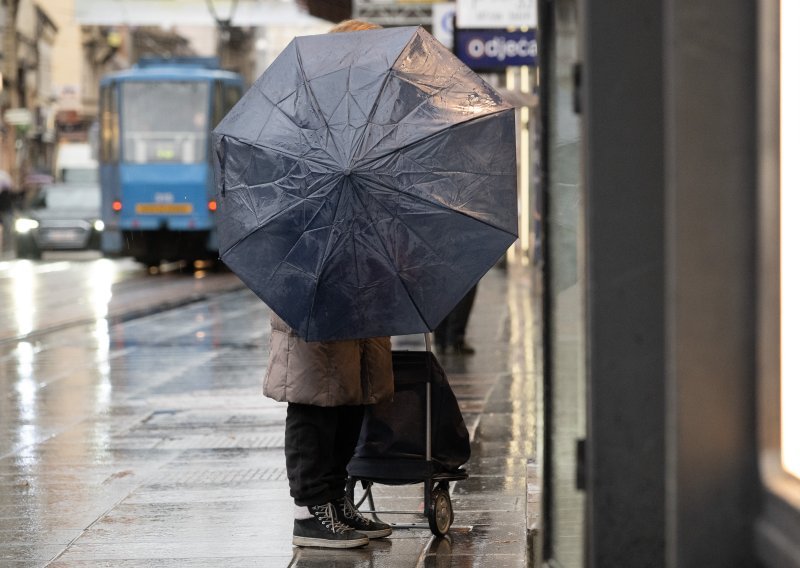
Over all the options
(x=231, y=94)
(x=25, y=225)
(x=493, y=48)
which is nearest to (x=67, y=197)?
(x=25, y=225)

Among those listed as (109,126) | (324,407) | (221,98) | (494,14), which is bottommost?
(324,407)

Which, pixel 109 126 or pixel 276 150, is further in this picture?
pixel 109 126

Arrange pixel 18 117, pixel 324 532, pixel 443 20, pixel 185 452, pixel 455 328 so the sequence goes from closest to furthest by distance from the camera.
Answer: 1. pixel 324 532
2. pixel 185 452
3. pixel 455 328
4. pixel 443 20
5. pixel 18 117

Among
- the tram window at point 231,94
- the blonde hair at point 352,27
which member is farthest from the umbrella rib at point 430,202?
the tram window at point 231,94

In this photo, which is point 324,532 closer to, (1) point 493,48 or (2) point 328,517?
(2) point 328,517

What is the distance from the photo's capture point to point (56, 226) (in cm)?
3341

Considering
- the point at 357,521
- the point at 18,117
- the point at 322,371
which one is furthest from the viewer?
the point at 18,117

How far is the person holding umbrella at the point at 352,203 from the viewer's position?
17.2ft

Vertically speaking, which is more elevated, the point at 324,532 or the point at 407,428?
the point at 407,428

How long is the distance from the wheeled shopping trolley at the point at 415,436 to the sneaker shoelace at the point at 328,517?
0.55ft

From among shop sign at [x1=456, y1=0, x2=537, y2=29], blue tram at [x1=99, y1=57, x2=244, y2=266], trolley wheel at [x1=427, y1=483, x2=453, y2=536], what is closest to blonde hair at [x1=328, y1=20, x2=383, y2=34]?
trolley wheel at [x1=427, y1=483, x2=453, y2=536]

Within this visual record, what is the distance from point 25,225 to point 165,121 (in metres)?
6.32

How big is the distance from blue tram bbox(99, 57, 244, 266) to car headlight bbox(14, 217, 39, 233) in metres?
5.17

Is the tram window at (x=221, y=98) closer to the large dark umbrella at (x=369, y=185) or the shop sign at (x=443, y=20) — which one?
the shop sign at (x=443, y=20)
